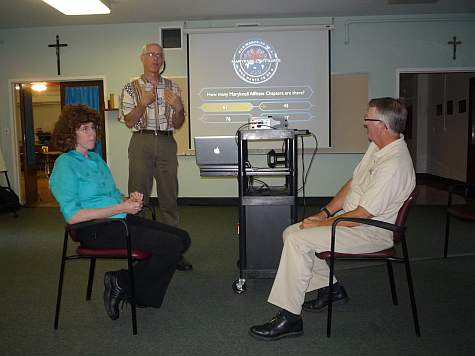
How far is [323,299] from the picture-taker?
241cm

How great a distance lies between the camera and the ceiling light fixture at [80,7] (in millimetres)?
4833

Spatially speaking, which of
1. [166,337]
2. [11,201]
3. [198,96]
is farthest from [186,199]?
[166,337]

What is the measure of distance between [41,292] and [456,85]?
7.87 metres

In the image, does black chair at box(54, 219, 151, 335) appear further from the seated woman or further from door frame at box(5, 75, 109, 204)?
door frame at box(5, 75, 109, 204)

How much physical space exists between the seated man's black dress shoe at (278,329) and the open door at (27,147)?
5683 mm

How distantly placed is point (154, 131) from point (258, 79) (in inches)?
120

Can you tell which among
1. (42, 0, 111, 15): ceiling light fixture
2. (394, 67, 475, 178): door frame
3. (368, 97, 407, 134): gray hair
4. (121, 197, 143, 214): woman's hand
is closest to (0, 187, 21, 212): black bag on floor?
(42, 0, 111, 15): ceiling light fixture

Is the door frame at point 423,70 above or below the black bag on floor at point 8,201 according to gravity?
above

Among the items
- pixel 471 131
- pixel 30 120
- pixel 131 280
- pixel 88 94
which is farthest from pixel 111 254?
pixel 471 131

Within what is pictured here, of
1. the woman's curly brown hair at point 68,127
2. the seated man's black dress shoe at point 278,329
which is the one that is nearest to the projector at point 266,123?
the woman's curly brown hair at point 68,127

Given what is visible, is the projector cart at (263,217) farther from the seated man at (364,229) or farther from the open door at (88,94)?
the open door at (88,94)

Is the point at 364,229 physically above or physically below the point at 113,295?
above

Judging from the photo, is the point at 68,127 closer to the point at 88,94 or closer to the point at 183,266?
the point at 183,266

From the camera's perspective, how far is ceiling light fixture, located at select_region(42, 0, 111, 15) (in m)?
4.83
